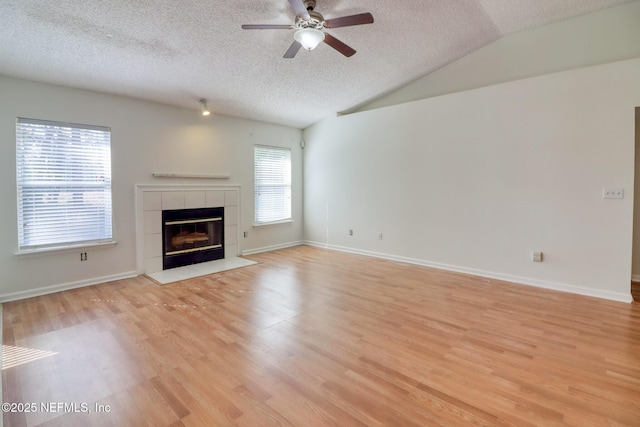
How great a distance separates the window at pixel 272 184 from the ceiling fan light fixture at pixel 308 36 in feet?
10.6

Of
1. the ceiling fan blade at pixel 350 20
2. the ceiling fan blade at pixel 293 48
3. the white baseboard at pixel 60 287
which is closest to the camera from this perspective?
the ceiling fan blade at pixel 350 20

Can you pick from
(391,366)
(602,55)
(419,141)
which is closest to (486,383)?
(391,366)

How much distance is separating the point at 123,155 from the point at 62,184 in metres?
0.78

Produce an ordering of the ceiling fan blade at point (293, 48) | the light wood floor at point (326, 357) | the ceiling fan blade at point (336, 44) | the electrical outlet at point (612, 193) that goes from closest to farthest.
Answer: the light wood floor at point (326, 357) < the ceiling fan blade at point (336, 44) < the ceiling fan blade at point (293, 48) < the electrical outlet at point (612, 193)

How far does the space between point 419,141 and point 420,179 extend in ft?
1.96

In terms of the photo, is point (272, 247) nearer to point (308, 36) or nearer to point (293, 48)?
point (293, 48)

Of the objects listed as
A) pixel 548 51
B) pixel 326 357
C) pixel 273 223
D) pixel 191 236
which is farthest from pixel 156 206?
pixel 548 51

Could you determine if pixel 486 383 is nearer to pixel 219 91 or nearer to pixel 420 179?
pixel 420 179

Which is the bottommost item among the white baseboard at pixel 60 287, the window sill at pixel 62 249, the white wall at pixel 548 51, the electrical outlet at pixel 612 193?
the white baseboard at pixel 60 287

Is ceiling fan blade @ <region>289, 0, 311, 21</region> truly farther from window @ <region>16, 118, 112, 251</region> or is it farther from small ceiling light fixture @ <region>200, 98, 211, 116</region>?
window @ <region>16, 118, 112, 251</region>

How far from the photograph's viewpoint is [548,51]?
3859 millimetres

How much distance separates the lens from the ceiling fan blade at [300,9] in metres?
2.35

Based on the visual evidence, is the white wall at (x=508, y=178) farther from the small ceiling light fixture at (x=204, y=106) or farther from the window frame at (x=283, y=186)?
the small ceiling light fixture at (x=204, y=106)

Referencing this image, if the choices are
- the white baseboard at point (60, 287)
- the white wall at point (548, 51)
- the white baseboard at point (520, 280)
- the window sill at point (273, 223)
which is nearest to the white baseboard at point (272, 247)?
the window sill at point (273, 223)
